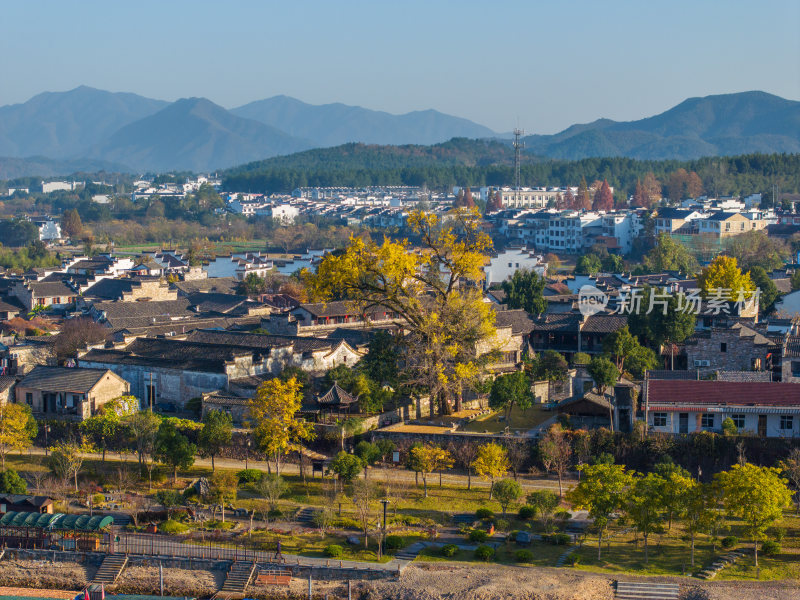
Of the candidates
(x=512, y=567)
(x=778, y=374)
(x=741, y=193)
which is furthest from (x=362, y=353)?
(x=741, y=193)

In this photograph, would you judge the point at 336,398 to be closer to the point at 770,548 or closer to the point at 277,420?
the point at 277,420

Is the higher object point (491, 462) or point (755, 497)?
point (755, 497)

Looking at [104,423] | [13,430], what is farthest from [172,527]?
[13,430]

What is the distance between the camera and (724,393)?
29.2 metres

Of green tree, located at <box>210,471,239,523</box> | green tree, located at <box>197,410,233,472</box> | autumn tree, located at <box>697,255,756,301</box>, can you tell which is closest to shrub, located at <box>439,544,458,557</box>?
green tree, located at <box>210,471,239,523</box>

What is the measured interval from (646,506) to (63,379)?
66.3ft

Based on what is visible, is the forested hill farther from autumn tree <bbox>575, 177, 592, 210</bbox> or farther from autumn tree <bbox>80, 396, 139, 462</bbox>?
autumn tree <bbox>80, 396, 139, 462</bbox>

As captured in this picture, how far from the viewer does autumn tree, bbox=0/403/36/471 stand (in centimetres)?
3066

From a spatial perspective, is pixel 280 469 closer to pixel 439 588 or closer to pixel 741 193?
pixel 439 588

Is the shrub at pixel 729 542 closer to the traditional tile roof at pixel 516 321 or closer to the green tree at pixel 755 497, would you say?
the green tree at pixel 755 497

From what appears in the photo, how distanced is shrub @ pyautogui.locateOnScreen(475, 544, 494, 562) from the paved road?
462 centimetres

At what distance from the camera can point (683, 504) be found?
23.6 metres

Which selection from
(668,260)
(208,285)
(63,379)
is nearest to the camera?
(63,379)

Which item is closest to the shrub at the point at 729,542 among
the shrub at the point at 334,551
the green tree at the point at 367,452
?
the shrub at the point at 334,551
